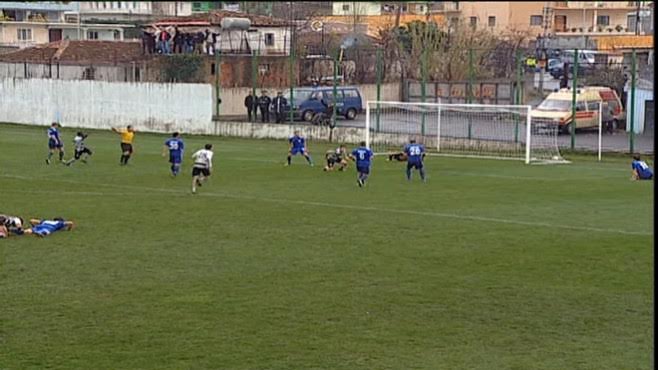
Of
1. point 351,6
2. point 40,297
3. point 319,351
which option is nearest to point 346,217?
point 40,297

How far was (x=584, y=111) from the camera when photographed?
43219 millimetres

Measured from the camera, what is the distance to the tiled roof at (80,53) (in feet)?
190

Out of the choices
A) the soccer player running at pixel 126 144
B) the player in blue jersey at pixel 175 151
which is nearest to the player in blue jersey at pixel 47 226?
the player in blue jersey at pixel 175 151

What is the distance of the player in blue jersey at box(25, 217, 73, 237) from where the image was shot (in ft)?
69.2

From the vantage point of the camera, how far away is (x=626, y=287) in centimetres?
1636

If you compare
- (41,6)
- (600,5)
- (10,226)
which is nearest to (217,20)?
(600,5)

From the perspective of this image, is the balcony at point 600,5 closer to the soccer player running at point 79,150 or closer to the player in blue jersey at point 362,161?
the player in blue jersey at point 362,161

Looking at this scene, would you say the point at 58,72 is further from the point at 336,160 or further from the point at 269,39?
the point at 336,160

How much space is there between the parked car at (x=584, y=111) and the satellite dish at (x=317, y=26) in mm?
13901

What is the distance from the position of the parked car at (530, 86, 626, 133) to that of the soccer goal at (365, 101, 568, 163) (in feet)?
1.19

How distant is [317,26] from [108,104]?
34.5ft

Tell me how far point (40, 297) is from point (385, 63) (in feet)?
113

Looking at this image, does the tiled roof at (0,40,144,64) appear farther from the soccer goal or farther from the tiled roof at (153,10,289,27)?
the soccer goal

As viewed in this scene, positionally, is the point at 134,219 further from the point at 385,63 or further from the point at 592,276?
the point at 385,63
